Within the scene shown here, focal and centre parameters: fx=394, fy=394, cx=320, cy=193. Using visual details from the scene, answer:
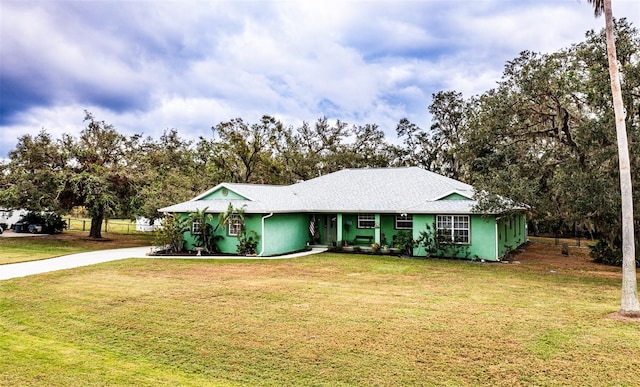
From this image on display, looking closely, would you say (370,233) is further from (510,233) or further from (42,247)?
(42,247)

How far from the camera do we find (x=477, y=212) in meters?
17.2

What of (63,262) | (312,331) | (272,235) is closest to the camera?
(312,331)

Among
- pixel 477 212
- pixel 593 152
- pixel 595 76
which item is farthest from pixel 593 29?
pixel 477 212

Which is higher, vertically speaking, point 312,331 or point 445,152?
point 445,152

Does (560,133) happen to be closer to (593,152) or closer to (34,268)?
(593,152)

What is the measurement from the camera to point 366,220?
22.0 metres

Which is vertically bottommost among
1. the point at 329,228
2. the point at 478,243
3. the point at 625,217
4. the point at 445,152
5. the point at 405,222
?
the point at 478,243

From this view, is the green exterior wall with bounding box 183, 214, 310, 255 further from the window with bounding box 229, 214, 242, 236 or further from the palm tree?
the palm tree

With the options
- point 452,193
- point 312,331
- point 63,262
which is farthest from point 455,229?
point 63,262

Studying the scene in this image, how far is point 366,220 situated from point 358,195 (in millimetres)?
1667

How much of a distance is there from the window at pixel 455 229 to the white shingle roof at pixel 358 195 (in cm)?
63

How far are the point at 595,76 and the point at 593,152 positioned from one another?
311 centimetres

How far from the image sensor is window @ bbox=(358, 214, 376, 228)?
71.7 feet

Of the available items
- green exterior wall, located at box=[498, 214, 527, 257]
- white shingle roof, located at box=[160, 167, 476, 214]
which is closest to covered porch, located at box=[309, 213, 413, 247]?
white shingle roof, located at box=[160, 167, 476, 214]
